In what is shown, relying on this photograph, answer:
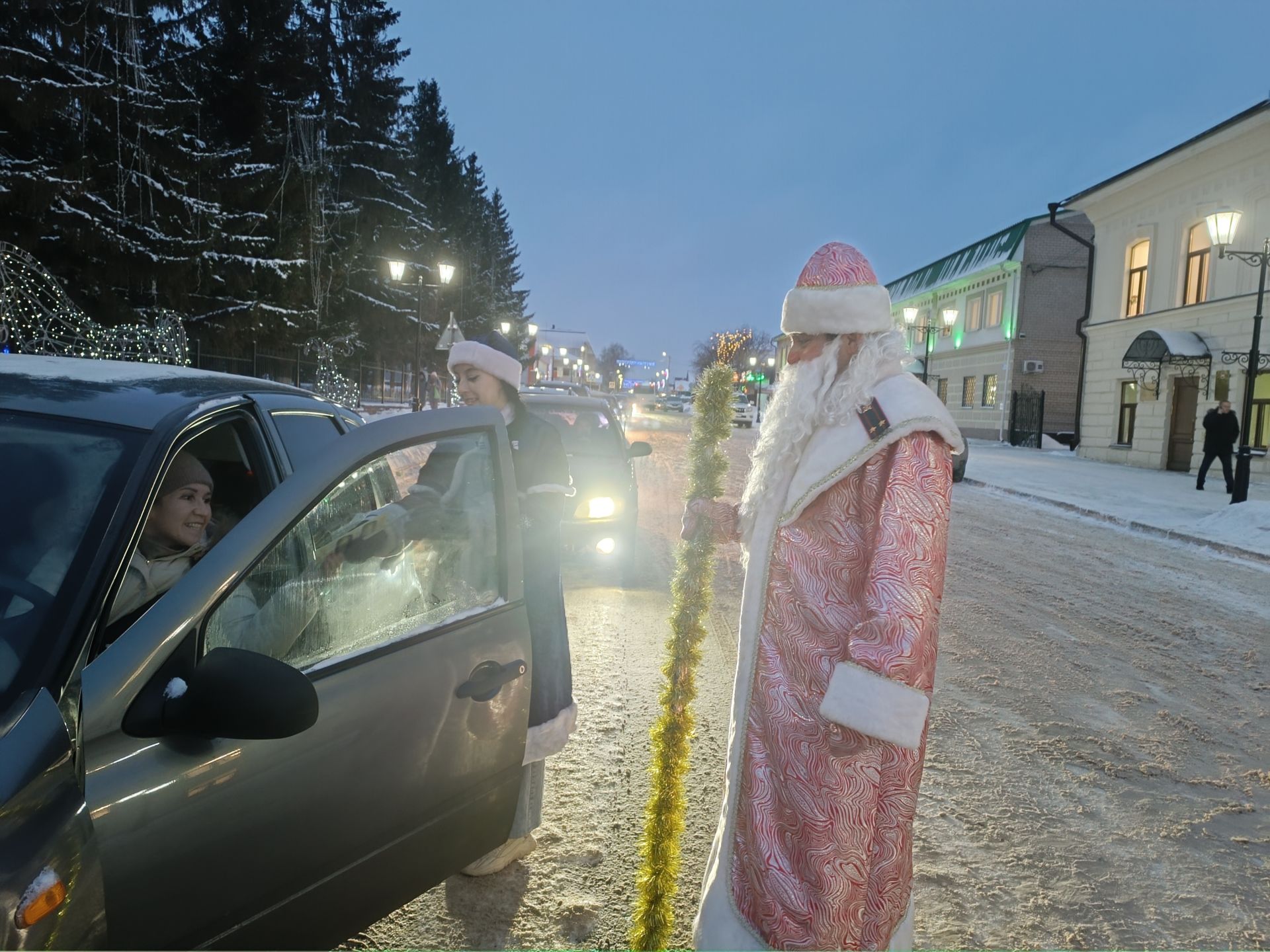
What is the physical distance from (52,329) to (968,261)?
38121 millimetres

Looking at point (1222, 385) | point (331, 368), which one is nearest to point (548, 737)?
point (331, 368)

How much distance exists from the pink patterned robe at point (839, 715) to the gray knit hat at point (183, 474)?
5.37 ft

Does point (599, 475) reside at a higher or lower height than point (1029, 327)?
lower

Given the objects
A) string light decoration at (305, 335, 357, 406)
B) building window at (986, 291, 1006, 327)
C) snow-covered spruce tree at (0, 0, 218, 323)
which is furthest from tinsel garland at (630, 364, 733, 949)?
building window at (986, 291, 1006, 327)

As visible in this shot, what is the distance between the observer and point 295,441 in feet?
9.24

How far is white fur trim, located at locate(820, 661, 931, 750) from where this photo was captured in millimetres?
1669

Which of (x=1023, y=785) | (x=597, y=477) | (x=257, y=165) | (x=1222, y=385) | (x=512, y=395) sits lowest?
(x=1023, y=785)

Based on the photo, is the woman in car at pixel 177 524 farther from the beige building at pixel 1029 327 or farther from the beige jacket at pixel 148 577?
the beige building at pixel 1029 327

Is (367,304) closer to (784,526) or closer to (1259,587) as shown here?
(1259,587)

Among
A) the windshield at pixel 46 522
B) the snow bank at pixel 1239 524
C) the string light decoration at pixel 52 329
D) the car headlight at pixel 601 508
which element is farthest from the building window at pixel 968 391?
the windshield at pixel 46 522

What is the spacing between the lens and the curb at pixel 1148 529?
10375 millimetres

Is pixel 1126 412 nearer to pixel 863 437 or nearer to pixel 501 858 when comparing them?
pixel 501 858

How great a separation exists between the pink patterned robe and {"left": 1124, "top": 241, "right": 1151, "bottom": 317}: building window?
1107 inches

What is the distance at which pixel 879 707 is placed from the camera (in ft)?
5.47
